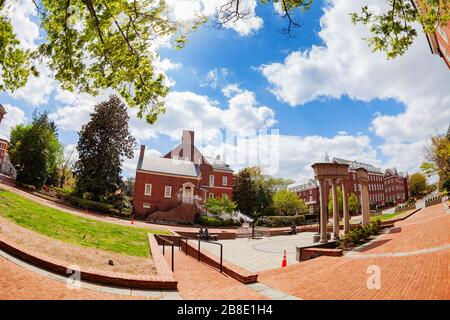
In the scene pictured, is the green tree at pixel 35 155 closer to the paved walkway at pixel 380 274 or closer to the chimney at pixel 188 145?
the chimney at pixel 188 145

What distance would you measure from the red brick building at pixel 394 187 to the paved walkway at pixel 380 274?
87.8 meters

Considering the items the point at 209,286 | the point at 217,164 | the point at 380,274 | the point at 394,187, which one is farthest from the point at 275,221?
the point at 394,187

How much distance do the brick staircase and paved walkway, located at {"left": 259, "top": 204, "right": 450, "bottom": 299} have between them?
28.9 metres

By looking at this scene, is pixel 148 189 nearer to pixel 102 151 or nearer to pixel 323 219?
pixel 102 151

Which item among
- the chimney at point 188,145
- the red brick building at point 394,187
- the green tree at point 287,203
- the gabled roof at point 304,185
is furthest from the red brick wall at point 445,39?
the red brick building at point 394,187

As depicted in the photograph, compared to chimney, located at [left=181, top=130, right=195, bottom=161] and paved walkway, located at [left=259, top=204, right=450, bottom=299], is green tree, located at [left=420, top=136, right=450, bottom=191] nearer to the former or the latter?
paved walkway, located at [left=259, top=204, right=450, bottom=299]

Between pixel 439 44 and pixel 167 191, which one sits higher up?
pixel 439 44

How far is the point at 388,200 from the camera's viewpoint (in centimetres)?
8494

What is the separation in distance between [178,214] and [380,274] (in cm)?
3236

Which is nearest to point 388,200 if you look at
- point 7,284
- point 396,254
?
point 396,254

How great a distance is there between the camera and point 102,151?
37.3 m

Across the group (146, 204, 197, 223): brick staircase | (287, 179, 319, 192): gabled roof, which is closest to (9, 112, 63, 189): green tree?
(146, 204, 197, 223): brick staircase

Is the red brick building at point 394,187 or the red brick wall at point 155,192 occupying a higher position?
the red brick building at point 394,187

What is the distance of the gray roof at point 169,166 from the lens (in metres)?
41.9
